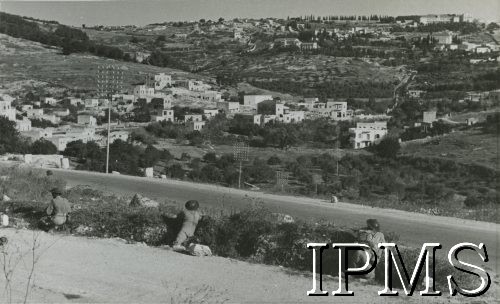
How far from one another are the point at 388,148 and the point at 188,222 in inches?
744

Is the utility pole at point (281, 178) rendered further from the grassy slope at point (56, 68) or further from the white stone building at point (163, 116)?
the grassy slope at point (56, 68)

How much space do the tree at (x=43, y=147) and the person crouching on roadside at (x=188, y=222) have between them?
15289mm

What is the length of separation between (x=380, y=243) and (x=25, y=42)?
→ 148 ft

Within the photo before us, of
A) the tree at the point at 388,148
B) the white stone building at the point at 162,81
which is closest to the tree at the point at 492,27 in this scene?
the tree at the point at 388,148

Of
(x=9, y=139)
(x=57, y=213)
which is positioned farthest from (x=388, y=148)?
(x=57, y=213)

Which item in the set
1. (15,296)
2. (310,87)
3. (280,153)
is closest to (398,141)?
(280,153)

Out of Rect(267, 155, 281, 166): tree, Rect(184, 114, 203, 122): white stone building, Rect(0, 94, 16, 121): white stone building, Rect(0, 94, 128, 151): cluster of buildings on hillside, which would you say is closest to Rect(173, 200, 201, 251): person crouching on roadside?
Rect(0, 94, 128, 151): cluster of buildings on hillside

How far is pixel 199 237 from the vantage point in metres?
7.33

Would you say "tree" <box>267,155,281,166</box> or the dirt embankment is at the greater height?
"tree" <box>267,155,281,166</box>

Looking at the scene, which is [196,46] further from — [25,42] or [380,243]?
[380,243]

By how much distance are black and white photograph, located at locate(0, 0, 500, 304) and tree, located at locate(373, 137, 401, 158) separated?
0.11 m

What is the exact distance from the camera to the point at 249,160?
23375mm

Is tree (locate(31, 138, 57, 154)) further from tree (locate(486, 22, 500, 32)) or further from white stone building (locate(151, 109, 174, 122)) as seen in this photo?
tree (locate(486, 22, 500, 32))

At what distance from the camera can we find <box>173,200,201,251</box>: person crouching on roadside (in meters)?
7.14
